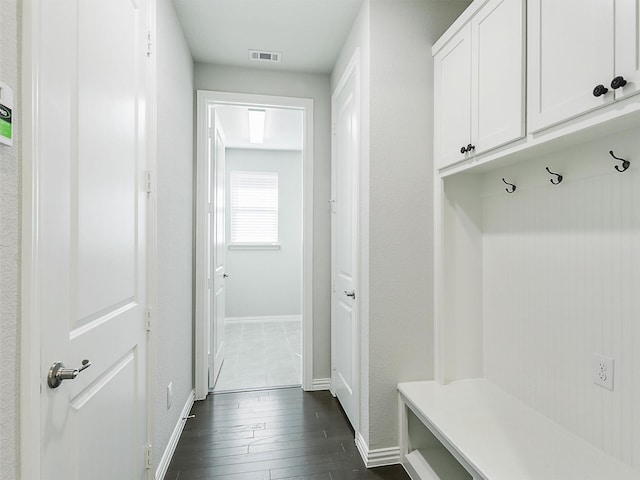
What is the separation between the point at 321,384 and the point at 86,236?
7.64 feet

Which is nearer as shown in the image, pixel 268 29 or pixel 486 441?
pixel 486 441

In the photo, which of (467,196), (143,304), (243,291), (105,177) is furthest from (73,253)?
(243,291)

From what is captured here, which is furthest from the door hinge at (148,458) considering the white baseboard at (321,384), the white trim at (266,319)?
the white trim at (266,319)

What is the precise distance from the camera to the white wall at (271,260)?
17.4 ft

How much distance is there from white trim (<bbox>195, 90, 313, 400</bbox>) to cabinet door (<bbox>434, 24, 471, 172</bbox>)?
1.19 meters

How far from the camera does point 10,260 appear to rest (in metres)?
0.75

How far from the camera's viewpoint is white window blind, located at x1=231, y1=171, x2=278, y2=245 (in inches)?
208

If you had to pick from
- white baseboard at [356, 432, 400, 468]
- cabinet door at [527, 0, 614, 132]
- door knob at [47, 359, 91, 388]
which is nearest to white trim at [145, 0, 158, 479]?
door knob at [47, 359, 91, 388]

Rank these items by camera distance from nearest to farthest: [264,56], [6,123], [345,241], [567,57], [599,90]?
[6,123] → [599,90] → [567,57] → [345,241] → [264,56]

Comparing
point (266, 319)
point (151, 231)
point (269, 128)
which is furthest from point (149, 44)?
point (266, 319)

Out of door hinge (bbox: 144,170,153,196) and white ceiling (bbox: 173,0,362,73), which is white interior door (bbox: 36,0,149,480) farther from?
white ceiling (bbox: 173,0,362,73)

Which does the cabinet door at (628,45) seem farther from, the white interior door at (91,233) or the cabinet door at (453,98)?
the white interior door at (91,233)

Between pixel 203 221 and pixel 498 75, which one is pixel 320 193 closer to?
pixel 203 221

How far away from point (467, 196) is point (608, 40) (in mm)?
1015
